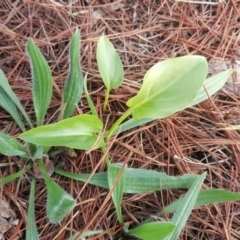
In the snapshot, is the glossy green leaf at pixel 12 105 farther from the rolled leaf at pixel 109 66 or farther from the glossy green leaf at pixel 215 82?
the glossy green leaf at pixel 215 82

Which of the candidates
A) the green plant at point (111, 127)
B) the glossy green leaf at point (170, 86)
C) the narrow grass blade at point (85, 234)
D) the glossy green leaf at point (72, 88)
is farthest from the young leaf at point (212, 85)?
the narrow grass blade at point (85, 234)

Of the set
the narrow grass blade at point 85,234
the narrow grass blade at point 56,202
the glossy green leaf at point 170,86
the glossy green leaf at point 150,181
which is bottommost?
the narrow grass blade at point 85,234

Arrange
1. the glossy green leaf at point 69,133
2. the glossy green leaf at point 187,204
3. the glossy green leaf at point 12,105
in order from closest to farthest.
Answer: the glossy green leaf at point 69,133
the glossy green leaf at point 187,204
the glossy green leaf at point 12,105

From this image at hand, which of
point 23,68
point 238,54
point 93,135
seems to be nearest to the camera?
point 93,135

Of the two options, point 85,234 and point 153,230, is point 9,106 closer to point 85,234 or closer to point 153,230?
point 85,234

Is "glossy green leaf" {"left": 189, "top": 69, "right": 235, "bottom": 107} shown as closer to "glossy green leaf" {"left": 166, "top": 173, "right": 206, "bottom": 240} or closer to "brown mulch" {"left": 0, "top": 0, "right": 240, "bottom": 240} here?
"brown mulch" {"left": 0, "top": 0, "right": 240, "bottom": 240}

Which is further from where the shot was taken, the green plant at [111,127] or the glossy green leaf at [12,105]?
the glossy green leaf at [12,105]

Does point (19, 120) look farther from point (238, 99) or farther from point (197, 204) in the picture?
point (238, 99)

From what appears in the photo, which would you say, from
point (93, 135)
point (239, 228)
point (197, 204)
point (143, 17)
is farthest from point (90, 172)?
point (143, 17)
